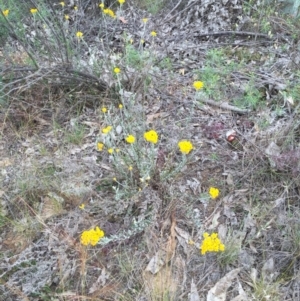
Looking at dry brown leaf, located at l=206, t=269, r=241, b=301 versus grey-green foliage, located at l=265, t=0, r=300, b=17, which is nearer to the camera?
dry brown leaf, located at l=206, t=269, r=241, b=301

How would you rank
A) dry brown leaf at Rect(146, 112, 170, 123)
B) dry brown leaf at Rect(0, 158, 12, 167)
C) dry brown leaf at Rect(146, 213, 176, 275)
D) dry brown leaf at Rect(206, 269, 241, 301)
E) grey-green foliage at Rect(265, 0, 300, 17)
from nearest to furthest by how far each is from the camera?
dry brown leaf at Rect(206, 269, 241, 301) → dry brown leaf at Rect(146, 213, 176, 275) → dry brown leaf at Rect(0, 158, 12, 167) → dry brown leaf at Rect(146, 112, 170, 123) → grey-green foliage at Rect(265, 0, 300, 17)

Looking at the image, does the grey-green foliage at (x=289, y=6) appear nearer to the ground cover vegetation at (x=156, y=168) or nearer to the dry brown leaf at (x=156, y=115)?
the ground cover vegetation at (x=156, y=168)

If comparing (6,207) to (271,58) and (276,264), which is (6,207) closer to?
(276,264)

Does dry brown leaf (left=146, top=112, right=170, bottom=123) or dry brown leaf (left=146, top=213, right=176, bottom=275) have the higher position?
dry brown leaf (left=146, top=112, right=170, bottom=123)

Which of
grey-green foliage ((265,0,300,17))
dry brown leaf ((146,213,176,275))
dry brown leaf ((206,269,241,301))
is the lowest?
dry brown leaf ((206,269,241,301))

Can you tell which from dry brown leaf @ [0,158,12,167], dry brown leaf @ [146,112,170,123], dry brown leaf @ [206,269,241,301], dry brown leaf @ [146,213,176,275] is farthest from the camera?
dry brown leaf @ [146,112,170,123]

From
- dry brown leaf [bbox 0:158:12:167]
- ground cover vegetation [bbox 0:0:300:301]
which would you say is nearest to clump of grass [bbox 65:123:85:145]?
ground cover vegetation [bbox 0:0:300:301]

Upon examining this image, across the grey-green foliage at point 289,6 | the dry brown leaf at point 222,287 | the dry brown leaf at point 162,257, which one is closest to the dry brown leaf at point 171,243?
the dry brown leaf at point 162,257

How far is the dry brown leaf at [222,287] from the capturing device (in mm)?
2021

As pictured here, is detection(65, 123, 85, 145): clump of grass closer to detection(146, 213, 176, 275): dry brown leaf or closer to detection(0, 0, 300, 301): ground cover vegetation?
detection(0, 0, 300, 301): ground cover vegetation

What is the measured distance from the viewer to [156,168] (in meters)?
2.47

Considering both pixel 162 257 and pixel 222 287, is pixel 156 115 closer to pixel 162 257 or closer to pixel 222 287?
pixel 162 257

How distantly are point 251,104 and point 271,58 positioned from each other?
0.74 metres

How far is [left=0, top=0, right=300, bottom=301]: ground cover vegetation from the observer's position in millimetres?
2107
